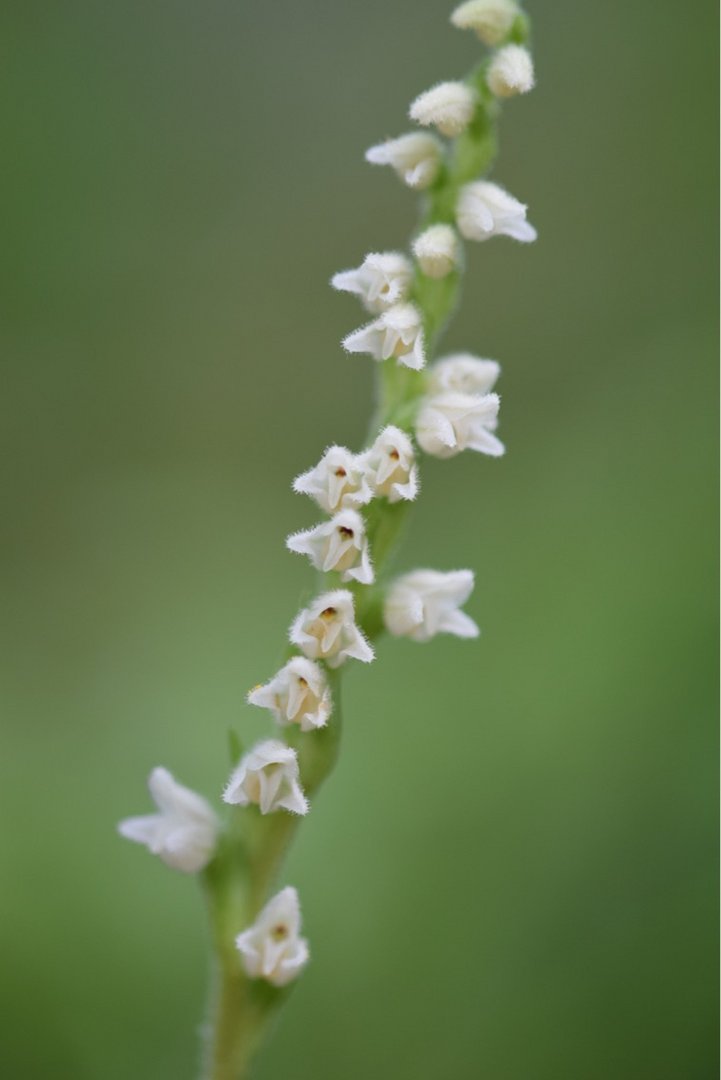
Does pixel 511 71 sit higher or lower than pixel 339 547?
higher

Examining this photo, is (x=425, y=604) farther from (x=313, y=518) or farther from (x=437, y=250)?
(x=313, y=518)

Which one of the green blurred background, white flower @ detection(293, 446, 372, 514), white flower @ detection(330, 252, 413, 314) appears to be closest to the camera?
white flower @ detection(293, 446, 372, 514)

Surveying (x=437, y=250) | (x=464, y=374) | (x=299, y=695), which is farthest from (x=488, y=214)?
(x=299, y=695)

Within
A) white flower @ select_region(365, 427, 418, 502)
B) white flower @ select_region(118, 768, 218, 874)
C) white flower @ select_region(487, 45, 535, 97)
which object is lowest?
white flower @ select_region(118, 768, 218, 874)

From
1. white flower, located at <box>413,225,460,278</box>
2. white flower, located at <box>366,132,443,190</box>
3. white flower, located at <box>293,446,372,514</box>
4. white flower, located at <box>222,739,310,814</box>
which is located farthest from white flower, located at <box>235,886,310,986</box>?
white flower, located at <box>366,132,443,190</box>

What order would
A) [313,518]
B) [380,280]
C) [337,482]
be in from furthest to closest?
[313,518], [380,280], [337,482]

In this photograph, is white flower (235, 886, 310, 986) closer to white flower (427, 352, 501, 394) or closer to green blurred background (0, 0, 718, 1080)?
white flower (427, 352, 501, 394)

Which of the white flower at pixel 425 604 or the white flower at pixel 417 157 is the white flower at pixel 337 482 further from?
the white flower at pixel 417 157

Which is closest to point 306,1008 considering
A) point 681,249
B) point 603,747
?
point 603,747

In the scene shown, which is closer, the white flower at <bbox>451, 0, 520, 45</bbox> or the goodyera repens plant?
the goodyera repens plant
